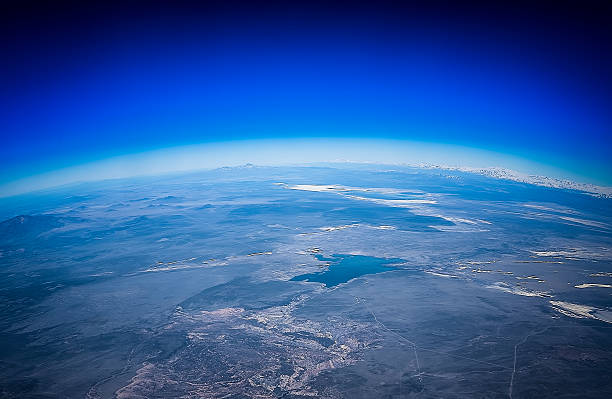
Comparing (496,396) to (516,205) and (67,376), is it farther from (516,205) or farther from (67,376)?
(516,205)

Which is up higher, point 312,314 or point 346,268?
point 312,314

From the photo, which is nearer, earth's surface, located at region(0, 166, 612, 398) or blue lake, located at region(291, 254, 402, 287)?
earth's surface, located at region(0, 166, 612, 398)

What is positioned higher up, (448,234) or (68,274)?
(448,234)

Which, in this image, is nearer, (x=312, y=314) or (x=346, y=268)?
(x=312, y=314)

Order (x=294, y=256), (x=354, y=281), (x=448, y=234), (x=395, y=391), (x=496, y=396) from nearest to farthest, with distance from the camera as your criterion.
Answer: (x=496, y=396) → (x=395, y=391) → (x=354, y=281) → (x=294, y=256) → (x=448, y=234)

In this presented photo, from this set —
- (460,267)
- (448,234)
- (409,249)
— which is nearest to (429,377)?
(460,267)
